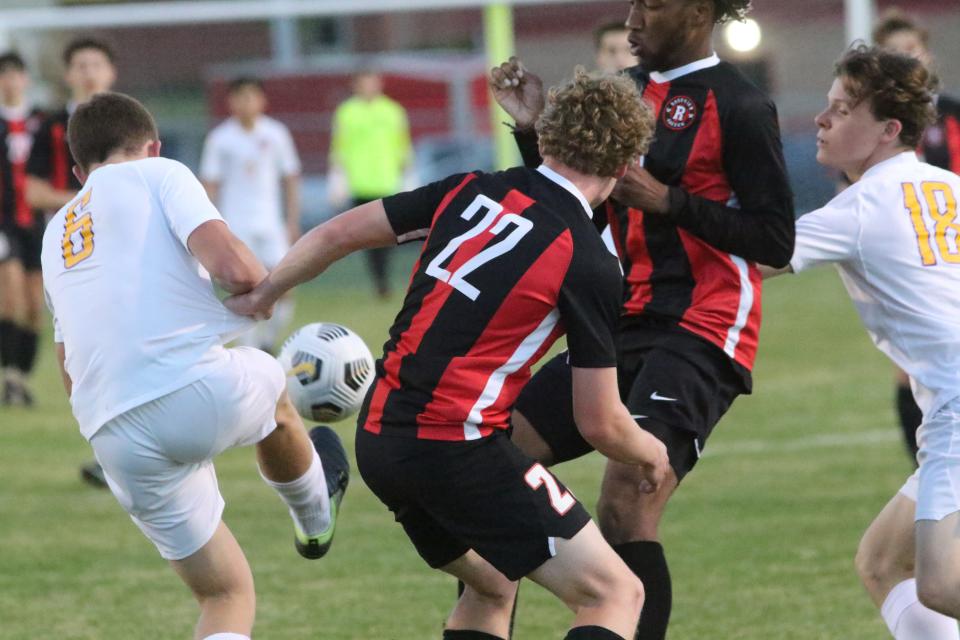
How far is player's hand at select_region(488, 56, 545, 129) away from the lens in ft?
15.6

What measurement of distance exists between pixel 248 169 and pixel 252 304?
962 centimetres

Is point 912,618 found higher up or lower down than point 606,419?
lower down

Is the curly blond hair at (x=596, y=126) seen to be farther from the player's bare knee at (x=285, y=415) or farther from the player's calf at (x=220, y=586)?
the player's calf at (x=220, y=586)

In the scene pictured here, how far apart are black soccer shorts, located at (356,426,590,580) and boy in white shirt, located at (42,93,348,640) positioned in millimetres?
566

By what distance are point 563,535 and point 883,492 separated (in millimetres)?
4135

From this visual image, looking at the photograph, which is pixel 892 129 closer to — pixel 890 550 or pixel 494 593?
pixel 890 550

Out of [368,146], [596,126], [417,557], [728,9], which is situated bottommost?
[368,146]

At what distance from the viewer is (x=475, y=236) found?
4.04 m

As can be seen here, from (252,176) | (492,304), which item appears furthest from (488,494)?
(252,176)

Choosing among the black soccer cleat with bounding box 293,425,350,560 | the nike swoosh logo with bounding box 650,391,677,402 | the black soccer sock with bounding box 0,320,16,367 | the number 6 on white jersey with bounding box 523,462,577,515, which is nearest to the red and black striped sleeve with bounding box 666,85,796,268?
the nike swoosh logo with bounding box 650,391,677,402

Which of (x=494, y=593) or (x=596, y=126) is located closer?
(x=596, y=126)

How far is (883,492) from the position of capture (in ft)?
25.5

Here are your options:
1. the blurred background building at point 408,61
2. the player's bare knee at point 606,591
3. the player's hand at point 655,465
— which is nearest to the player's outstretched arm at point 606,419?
the player's hand at point 655,465

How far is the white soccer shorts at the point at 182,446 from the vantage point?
14.2 feet
